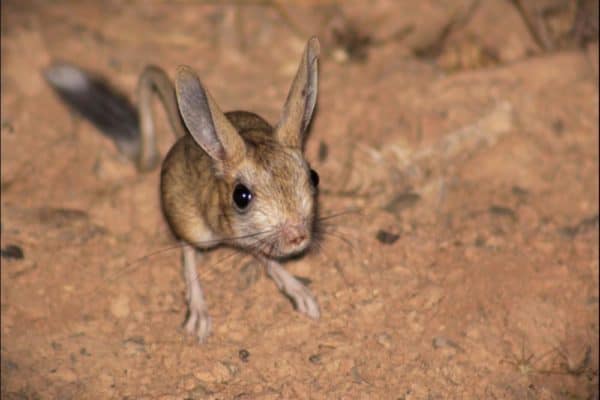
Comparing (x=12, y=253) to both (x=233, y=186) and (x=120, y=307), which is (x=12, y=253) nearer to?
(x=120, y=307)

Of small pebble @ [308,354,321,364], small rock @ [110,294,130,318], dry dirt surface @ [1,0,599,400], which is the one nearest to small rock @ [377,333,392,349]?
dry dirt surface @ [1,0,599,400]

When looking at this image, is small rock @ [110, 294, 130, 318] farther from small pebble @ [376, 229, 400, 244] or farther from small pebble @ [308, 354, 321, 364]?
small pebble @ [376, 229, 400, 244]

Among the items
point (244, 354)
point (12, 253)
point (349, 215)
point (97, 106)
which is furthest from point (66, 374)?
point (97, 106)

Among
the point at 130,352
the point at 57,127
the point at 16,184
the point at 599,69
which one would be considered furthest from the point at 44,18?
the point at 599,69

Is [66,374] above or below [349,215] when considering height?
below

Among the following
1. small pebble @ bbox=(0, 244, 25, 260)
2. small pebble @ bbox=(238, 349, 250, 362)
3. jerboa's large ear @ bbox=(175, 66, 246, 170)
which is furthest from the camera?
small pebble @ bbox=(0, 244, 25, 260)
